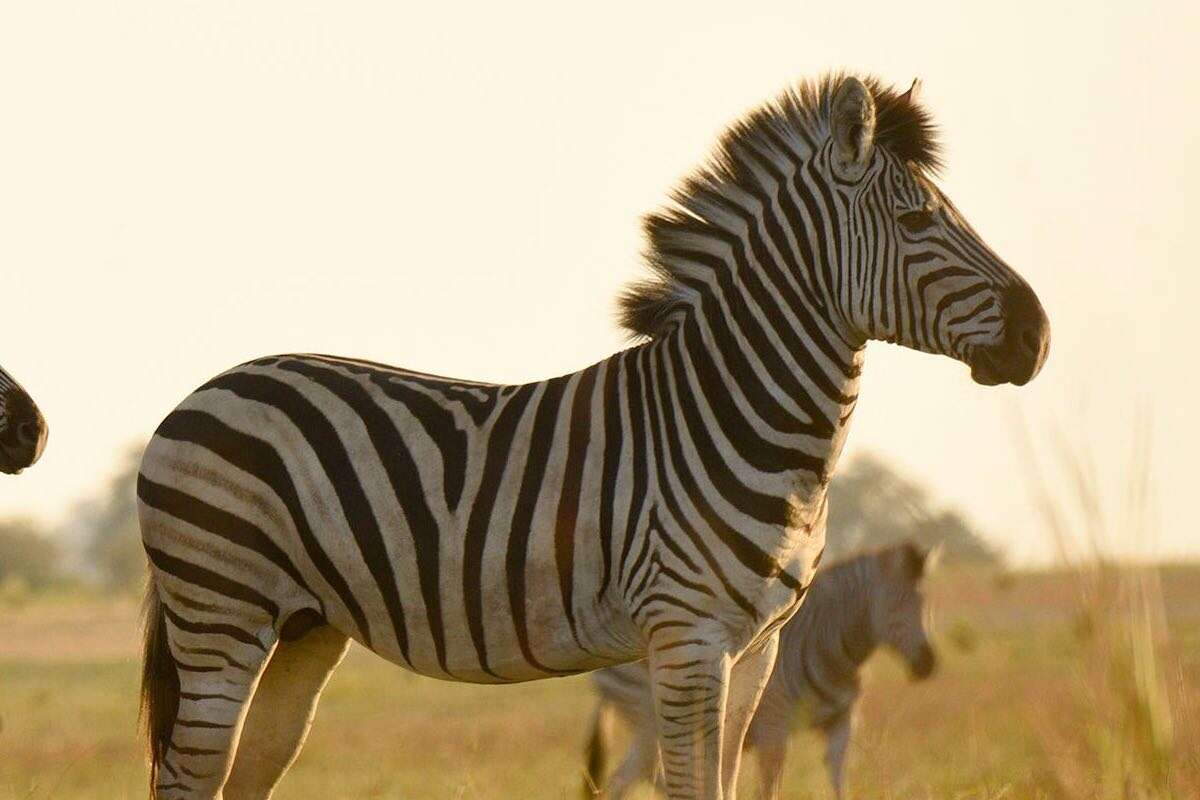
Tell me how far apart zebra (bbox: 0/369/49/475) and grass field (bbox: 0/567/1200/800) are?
1.01 metres

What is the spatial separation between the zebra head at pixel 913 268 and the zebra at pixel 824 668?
3824 millimetres

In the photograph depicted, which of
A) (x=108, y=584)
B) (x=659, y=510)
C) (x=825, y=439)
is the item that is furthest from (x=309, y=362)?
(x=108, y=584)

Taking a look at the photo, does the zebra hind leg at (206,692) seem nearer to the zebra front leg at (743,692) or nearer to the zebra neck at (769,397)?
the zebra front leg at (743,692)

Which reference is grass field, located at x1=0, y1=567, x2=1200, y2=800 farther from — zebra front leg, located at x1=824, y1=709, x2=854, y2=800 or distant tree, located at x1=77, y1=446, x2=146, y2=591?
distant tree, located at x1=77, y1=446, x2=146, y2=591

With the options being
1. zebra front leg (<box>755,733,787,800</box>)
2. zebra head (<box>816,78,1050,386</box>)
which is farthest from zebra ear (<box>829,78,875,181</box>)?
zebra front leg (<box>755,733,787,800</box>)

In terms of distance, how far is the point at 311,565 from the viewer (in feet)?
18.1

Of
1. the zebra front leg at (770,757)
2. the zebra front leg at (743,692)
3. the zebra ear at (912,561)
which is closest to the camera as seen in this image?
the zebra front leg at (743,692)

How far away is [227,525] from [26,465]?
1.74 meters

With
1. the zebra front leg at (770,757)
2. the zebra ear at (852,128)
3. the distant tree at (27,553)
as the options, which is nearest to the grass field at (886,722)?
the zebra front leg at (770,757)

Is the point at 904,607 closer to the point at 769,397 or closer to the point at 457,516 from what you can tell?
the point at 769,397

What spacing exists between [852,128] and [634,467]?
1.35 metres

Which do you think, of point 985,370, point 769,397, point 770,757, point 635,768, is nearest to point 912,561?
point 770,757

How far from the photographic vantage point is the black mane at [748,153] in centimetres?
540

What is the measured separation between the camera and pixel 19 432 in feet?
22.5
